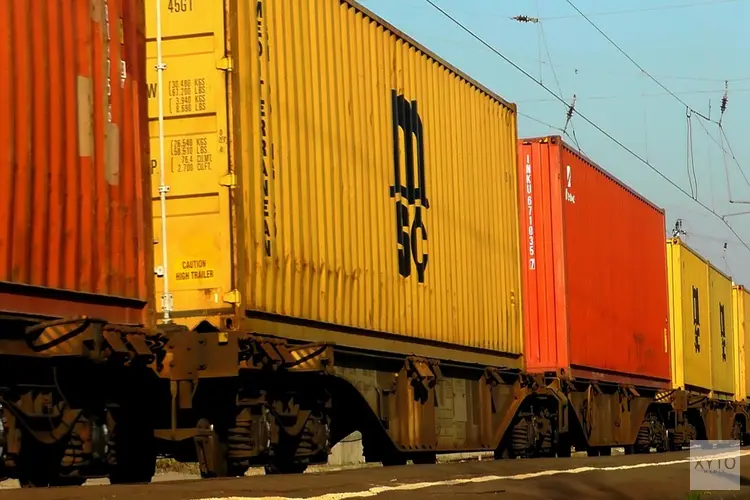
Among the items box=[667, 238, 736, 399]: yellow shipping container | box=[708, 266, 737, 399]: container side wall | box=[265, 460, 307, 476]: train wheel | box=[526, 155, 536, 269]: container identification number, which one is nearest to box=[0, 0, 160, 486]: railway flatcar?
box=[265, 460, 307, 476]: train wheel

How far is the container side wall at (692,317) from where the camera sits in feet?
91.9

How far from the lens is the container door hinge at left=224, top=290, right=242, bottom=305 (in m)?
10.3

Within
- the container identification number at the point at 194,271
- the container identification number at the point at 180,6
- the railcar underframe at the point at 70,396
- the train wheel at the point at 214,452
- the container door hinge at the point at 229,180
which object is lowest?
the train wheel at the point at 214,452

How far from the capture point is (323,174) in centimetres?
1221

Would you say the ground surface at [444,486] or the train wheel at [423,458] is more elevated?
the ground surface at [444,486]

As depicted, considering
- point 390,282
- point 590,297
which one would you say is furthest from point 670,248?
point 390,282

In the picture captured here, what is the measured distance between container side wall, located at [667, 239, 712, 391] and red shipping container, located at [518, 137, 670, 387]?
313cm

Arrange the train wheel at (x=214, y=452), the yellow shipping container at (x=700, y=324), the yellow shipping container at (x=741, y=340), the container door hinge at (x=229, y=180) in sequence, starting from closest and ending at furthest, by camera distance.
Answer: the container door hinge at (x=229, y=180) → the train wheel at (x=214, y=452) → the yellow shipping container at (x=700, y=324) → the yellow shipping container at (x=741, y=340)

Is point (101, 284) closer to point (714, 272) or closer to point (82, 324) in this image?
point (82, 324)

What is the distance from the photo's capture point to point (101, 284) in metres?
9.16

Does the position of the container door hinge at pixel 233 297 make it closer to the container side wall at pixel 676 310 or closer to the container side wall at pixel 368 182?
the container side wall at pixel 368 182

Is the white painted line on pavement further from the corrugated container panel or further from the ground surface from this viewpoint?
the corrugated container panel

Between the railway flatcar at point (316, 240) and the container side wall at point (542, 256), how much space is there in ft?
7.74

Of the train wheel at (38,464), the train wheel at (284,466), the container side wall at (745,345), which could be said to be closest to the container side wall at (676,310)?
the container side wall at (745,345)
